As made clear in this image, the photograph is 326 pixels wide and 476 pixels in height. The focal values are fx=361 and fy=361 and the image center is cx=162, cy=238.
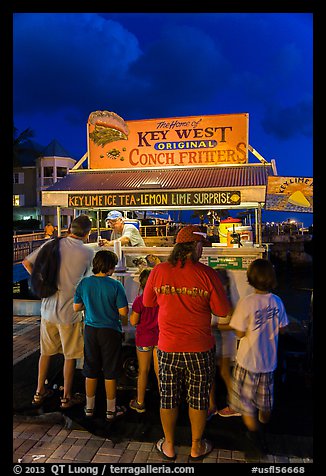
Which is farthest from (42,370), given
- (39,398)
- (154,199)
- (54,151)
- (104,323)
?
(54,151)

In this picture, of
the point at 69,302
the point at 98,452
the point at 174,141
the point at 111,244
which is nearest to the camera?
the point at 98,452

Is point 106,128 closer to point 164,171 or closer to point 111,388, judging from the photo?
point 164,171

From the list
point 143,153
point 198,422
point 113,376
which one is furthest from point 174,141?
point 198,422

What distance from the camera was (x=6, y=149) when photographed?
11.9 feet

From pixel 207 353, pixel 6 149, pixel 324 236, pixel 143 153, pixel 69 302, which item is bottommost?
pixel 207 353

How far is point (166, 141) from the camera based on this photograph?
6059 millimetres

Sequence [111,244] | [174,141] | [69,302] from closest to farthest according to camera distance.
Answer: [69,302] → [111,244] → [174,141]

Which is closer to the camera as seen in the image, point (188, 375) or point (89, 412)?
point (188, 375)

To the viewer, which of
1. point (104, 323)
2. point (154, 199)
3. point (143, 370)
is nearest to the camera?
point (104, 323)

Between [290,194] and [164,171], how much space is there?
2.24 metres

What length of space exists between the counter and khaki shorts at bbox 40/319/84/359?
2.84ft
